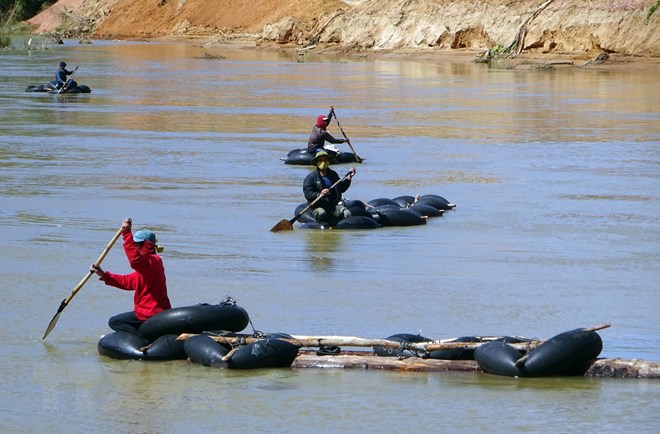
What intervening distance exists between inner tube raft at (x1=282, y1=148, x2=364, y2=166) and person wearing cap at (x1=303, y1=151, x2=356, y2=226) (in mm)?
6713

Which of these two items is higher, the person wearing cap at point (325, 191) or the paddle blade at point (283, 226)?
the person wearing cap at point (325, 191)

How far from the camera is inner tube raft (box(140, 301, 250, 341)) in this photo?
39.4 ft

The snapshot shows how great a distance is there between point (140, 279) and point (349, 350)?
2.09m

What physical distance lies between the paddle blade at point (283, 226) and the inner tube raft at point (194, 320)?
6.95 metres

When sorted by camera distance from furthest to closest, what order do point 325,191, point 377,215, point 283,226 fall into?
point 377,215 → point 283,226 → point 325,191

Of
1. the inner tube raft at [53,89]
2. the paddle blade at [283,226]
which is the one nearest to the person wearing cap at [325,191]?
the paddle blade at [283,226]

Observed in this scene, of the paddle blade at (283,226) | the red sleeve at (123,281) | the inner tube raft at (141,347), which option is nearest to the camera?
the red sleeve at (123,281)

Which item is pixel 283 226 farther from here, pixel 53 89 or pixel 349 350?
pixel 53 89

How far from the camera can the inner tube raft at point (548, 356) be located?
1138cm

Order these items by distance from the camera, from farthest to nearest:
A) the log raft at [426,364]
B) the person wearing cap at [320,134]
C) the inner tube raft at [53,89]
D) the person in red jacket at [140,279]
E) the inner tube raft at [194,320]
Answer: the inner tube raft at [53,89]
the person wearing cap at [320,134]
the inner tube raft at [194,320]
the person in red jacket at [140,279]
the log raft at [426,364]

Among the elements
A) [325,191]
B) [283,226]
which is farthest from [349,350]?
[283,226]

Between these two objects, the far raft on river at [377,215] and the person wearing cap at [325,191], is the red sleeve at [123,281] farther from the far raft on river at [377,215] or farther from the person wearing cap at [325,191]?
the far raft on river at [377,215]

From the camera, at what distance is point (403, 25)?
79000mm

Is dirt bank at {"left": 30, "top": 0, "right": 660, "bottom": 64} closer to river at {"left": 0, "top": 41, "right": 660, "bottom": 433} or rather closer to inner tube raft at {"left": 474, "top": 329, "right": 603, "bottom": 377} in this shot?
river at {"left": 0, "top": 41, "right": 660, "bottom": 433}
